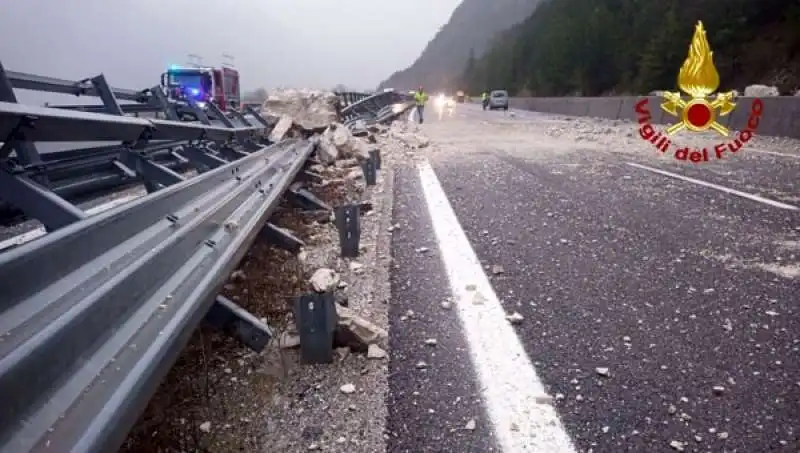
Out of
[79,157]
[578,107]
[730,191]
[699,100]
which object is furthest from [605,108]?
[79,157]

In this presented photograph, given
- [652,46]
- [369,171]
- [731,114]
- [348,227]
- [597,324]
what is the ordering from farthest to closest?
[652,46] < [731,114] < [369,171] < [348,227] < [597,324]

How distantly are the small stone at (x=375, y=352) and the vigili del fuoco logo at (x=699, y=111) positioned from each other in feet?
29.7

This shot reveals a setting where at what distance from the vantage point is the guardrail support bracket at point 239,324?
265 centimetres

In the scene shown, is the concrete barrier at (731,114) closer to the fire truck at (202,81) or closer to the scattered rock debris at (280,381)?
the scattered rock debris at (280,381)

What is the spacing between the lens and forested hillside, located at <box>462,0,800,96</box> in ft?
99.5

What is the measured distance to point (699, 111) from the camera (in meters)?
17.2

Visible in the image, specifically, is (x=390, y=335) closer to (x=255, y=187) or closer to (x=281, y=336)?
(x=281, y=336)

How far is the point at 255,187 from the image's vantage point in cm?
463

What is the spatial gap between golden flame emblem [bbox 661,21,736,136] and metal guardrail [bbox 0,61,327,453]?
1034cm

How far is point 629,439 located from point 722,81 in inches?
1454

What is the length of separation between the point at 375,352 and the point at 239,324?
652 mm

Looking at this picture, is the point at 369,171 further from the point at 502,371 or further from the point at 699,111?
the point at 699,111

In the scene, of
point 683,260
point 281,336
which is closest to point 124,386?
point 281,336

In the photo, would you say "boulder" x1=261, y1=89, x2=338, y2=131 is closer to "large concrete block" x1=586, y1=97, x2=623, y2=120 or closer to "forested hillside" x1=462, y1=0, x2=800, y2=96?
"large concrete block" x1=586, y1=97, x2=623, y2=120
